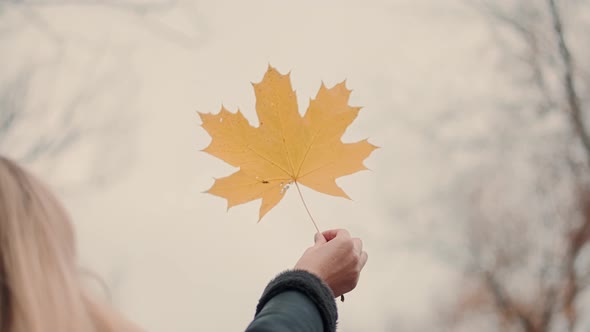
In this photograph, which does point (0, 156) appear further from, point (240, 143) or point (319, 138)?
point (319, 138)

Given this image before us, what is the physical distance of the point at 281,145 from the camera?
1034mm

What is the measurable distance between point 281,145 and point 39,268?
1.62 feet

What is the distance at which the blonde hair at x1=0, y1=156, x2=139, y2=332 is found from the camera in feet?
2.07

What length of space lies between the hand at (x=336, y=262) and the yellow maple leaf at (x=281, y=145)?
116mm

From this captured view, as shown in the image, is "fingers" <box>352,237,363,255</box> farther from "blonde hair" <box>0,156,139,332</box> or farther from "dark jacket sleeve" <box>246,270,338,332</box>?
"blonde hair" <box>0,156,139,332</box>

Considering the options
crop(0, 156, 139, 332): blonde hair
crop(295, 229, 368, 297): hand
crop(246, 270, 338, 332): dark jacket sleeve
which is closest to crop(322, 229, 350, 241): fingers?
crop(295, 229, 368, 297): hand

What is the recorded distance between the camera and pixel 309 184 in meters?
1.06

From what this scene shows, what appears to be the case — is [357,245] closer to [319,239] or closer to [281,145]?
[319,239]

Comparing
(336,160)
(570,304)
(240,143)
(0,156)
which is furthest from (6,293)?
(570,304)

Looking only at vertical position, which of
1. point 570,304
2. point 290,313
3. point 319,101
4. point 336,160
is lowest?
point 570,304

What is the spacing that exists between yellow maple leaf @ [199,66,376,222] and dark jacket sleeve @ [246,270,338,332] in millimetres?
209

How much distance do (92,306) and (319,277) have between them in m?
0.32

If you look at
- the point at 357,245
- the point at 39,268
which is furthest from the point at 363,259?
the point at 39,268

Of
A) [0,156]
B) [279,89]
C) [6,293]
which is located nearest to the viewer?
[6,293]
